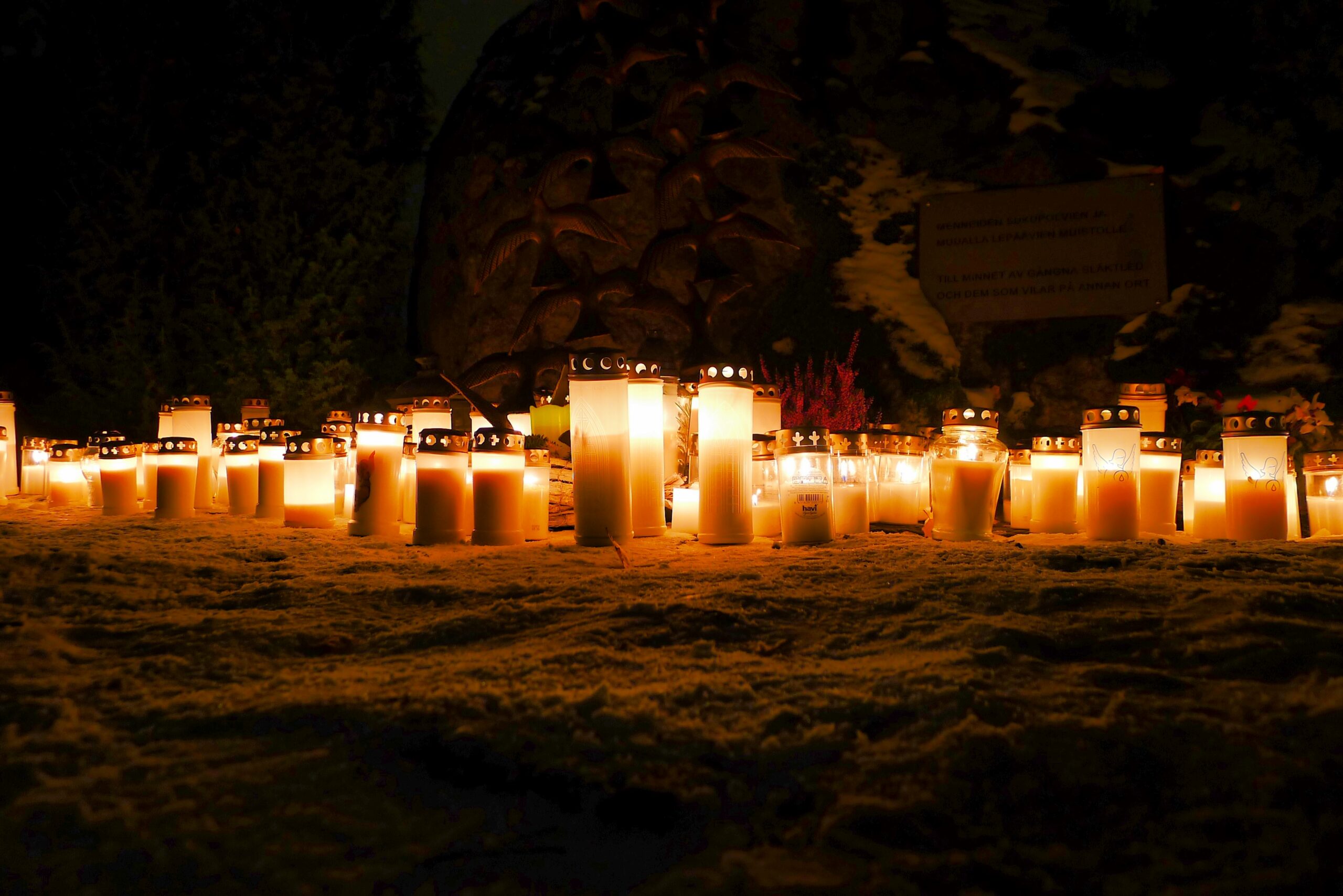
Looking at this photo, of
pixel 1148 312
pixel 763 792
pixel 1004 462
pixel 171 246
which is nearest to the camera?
pixel 763 792

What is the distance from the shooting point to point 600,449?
3.47 m

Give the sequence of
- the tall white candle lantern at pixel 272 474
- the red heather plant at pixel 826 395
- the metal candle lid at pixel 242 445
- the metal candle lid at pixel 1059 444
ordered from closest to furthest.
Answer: the metal candle lid at pixel 1059 444
the tall white candle lantern at pixel 272 474
the metal candle lid at pixel 242 445
the red heather plant at pixel 826 395

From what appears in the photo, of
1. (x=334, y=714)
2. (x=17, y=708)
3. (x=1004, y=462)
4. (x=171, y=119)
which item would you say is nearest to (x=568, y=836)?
(x=334, y=714)

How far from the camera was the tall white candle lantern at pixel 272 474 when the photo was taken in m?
4.23

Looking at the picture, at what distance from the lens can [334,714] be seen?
1610 mm

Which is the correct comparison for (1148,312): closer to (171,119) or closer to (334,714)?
(334,714)

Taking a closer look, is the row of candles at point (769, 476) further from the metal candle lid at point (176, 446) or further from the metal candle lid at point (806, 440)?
the metal candle lid at point (176, 446)

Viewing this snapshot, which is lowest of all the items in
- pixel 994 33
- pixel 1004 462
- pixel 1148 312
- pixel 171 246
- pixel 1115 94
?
pixel 1004 462

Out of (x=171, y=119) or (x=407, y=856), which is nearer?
(x=407, y=856)

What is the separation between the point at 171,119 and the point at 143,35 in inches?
29.1

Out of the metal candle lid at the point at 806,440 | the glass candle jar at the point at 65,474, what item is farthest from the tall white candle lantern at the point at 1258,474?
the glass candle jar at the point at 65,474

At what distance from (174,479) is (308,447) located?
3.25ft

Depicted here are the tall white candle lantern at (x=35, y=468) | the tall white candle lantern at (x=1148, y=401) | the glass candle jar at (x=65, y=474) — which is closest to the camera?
the tall white candle lantern at (x=1148, y=401)

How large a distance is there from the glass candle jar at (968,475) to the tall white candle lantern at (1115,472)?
1.18 feet
